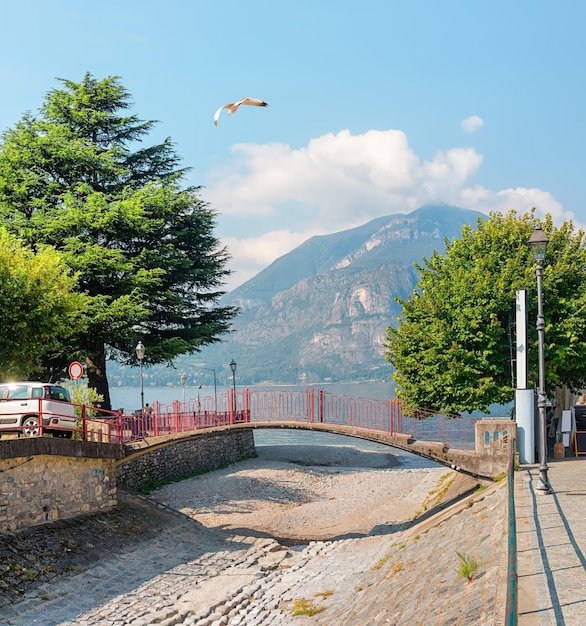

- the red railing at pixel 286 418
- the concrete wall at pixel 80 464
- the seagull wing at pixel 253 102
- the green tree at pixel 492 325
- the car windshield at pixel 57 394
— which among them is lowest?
the concrete wall at pixel 80 464

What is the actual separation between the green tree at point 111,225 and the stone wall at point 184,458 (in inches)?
154

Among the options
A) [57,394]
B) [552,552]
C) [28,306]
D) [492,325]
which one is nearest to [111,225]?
[28,306]

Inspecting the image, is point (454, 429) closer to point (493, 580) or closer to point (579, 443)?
point (579, 443)

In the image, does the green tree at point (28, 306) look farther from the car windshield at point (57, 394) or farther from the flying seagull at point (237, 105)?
the flying seagull at point (237, 105)

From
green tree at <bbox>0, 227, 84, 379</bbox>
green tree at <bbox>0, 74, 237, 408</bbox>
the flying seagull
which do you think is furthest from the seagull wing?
green tree at <bbox>0, 74, 237, 408</bbox>

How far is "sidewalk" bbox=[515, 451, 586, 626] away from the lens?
847 cm

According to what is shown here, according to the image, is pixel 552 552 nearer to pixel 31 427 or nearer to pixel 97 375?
pixel 31 427

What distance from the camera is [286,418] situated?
25750 mm

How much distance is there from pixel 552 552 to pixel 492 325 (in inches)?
657

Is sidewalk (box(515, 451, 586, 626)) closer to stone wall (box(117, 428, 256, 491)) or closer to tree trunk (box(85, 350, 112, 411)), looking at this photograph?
stone wall (box(117, 428, 256, 491))

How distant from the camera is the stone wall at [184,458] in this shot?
3083 cm

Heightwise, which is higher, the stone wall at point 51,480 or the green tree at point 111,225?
the green tree at point 111,225

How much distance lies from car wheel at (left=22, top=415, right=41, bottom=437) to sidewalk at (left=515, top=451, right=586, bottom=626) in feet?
44.4

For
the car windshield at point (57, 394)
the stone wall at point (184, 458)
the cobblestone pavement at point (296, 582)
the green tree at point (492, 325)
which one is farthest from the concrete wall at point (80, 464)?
the green tree at point (492, 325)
